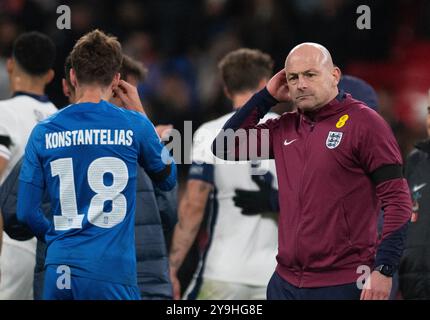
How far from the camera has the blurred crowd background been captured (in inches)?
409

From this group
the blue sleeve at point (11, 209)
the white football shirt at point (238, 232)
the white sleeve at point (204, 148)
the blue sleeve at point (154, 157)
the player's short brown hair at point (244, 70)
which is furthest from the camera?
the player's short brown hair at point (244, 70)

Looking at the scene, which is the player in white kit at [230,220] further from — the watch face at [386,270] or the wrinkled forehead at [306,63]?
the watch face at [386,270]

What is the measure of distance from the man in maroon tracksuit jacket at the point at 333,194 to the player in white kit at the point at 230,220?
1418 mm

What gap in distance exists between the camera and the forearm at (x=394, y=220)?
13.9 feet

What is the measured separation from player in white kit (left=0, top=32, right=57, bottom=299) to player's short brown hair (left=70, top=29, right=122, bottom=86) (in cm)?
135

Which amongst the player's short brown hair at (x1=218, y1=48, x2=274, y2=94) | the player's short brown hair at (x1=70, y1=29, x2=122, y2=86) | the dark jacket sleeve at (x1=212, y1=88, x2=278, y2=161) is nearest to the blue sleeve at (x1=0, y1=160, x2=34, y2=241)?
the player's short brown hair at (x1=70, y1=29, x2=122, y2=86)

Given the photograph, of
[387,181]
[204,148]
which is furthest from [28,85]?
[387,181]

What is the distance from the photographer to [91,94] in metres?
4.57

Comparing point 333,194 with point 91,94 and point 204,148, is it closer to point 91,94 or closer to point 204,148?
point 91,94

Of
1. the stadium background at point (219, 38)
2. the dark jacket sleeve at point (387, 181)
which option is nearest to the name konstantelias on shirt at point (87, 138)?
the dark jacket sleeve at point (387, 181)

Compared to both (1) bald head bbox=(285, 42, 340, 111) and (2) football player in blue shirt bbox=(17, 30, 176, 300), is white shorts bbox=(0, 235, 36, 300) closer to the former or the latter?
(2) football player in blue shirt bbox=(17, 30, 176, 300)

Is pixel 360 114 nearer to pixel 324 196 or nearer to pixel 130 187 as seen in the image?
pixel 324 196

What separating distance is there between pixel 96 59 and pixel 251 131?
0.91 meters
